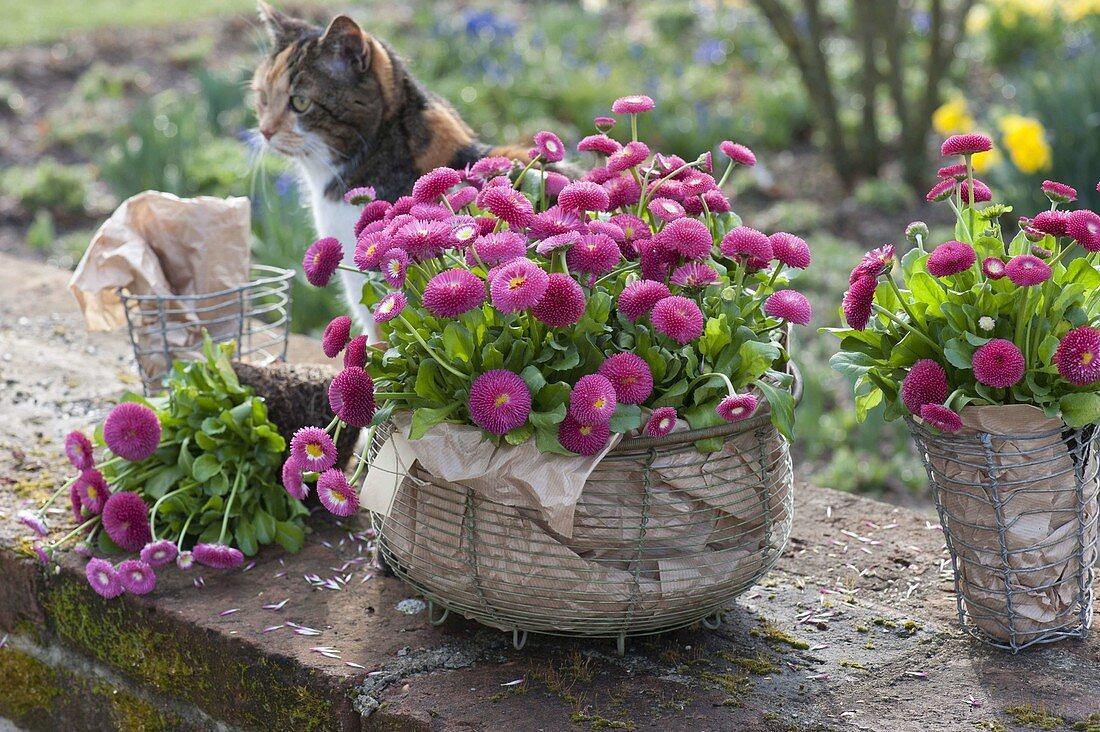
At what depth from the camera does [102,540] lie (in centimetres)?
195

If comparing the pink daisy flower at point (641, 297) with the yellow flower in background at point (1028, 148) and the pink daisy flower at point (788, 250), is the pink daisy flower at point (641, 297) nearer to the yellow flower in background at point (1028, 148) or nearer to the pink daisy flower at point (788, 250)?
the pink daisy flower at point (788, 250)

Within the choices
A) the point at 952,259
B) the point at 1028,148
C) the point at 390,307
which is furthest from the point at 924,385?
the point at 1028,148

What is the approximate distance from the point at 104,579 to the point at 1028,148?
3.22 meters

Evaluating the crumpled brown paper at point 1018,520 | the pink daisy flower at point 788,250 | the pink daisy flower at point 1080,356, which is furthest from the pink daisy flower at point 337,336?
the pink daisy flower at point 1080,356

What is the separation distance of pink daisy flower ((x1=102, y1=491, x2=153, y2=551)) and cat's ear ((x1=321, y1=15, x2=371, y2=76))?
0.89 metres

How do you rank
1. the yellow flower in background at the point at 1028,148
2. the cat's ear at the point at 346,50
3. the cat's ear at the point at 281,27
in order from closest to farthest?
the cat's ear at the point at 346,50 → the cat's ear at the point at 281,27 → the yellow flower in background at the point at 1028,148

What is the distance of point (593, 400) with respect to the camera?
135 centimetres

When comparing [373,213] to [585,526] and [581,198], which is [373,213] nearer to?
[581,198]

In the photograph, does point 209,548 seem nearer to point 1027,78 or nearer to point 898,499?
point 898,499

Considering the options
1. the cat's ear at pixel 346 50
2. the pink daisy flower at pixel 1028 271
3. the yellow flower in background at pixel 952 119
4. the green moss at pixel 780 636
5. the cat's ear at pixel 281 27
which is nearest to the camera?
the pink daisy flower at pixel 1028 271

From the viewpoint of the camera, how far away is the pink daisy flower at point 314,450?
1.50 metres

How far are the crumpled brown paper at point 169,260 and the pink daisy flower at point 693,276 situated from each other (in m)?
1.09

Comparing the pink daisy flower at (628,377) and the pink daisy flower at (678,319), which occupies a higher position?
the pink daisy flower at (678,319)

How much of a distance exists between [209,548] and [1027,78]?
11.7 feet
